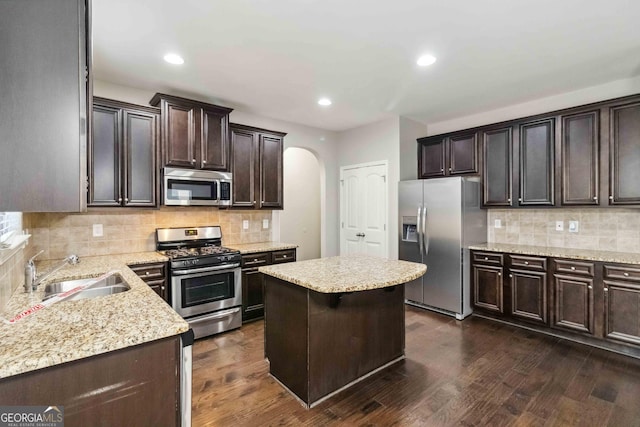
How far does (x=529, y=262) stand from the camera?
3598 mm

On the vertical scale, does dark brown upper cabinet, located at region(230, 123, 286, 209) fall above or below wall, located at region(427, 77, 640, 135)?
below

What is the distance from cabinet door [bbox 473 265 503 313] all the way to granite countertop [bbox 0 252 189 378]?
3.72 metres

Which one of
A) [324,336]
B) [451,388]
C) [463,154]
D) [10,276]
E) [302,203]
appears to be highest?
[463,154]

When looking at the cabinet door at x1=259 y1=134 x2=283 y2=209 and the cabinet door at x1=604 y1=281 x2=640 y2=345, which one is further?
the cabinet door at x1=259 y1=134 x2=283 y2=209

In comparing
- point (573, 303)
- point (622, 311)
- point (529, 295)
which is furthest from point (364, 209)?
point (622, 311)

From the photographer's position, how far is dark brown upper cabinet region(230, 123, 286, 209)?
3990mm

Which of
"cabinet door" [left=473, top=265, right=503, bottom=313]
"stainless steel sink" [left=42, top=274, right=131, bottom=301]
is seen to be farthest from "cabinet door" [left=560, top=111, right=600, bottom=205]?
"stainless steel sink" [left=42, top=274, right=131, bottom=301]

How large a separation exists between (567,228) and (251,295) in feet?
12.9

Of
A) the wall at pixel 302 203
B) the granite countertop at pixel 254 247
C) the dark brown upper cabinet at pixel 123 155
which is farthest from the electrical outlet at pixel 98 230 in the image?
the wall at pixel 302 203

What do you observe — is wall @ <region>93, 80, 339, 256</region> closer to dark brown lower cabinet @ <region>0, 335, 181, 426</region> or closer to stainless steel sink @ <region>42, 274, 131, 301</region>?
stainless steel sink @ <region>42, 274, 131, 301</region>

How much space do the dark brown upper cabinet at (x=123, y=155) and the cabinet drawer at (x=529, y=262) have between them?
414cm

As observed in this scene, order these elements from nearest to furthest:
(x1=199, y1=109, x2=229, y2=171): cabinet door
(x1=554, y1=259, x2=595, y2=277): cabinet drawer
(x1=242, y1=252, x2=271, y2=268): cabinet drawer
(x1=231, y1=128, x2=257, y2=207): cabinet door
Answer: (x1=554, y1=259, x2=595, y2=277): cabinet drawer → (x1=199, y1=109, x2=229, y2=171): cabinet door → (x1=242, y1=252, x2=271, y2=268): cabinet drawer → (x1=231, y1=128, x2=257, y2=207): cabinet door

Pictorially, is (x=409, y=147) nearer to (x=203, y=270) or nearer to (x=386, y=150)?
(x=386, y=150)

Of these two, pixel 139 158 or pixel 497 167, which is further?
pixel 497 167
